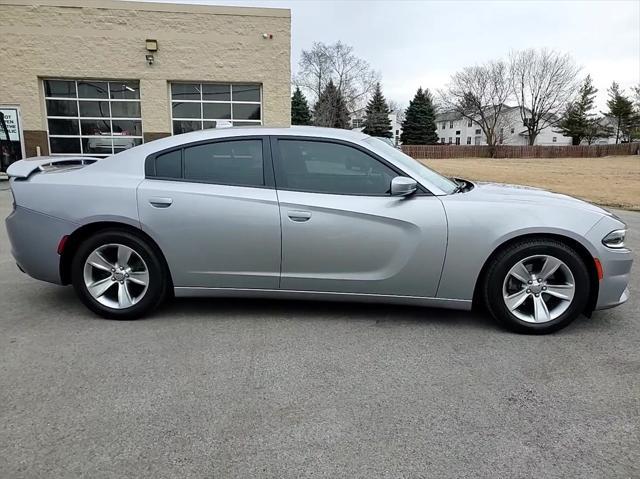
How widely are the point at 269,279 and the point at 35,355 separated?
1.73 meters

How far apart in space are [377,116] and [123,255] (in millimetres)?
65989

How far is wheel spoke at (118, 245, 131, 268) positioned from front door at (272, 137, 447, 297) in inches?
50.4

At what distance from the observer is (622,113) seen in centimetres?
7006

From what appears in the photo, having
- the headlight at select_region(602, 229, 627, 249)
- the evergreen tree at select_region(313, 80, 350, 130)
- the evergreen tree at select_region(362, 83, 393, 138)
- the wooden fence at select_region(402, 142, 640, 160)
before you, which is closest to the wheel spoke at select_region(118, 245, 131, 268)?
the headlight at select_region(602, 229, 627, 249)

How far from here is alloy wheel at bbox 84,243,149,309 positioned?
4.01 m

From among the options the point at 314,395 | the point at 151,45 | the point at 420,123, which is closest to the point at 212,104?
the point at 151,45

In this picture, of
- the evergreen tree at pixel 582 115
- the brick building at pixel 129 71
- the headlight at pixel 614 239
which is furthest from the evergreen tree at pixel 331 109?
the headlight at pixel 614 239

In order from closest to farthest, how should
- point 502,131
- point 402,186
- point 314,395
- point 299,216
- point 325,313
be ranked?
point 314,395
point 402,186
point 299,216
point 325,313
point 502,131

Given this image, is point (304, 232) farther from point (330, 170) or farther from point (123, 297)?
point (123, 297)

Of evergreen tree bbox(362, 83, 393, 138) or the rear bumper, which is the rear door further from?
evergreen tree bbox(362, 83, 393, 138)

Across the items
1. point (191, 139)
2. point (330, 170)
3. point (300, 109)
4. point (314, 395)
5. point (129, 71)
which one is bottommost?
point (314, 395)

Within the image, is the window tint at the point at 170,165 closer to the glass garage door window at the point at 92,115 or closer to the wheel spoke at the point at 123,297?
the wheel spoke at the point at 123,297

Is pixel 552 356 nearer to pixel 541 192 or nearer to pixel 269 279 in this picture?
pixel 541 192

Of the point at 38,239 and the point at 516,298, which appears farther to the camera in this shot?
the point at 38,239
